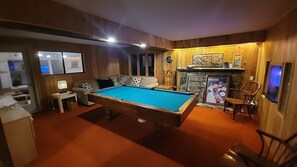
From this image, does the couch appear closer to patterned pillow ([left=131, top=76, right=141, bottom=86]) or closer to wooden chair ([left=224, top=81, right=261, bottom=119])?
patterned pillow ([left=131, top=76, right=141, bottom=86])

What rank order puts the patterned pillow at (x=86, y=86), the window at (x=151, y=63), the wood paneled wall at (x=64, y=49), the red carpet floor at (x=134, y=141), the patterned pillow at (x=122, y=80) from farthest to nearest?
the patterned pillow at (x=122, y=80) < the window at (x=151, y=63) < the patterned pillow at (x=86, y=86) < the wood paneled wall at (x=64, y=49) < the red carpet floor at (x=134, y=141)

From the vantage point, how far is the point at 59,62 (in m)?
4.76

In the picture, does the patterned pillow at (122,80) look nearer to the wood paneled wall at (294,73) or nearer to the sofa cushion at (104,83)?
the sofa cushion at (104,83)

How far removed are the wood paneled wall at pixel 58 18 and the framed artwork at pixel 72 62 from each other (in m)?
3.31

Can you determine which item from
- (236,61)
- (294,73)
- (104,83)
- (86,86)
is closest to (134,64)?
(104,83)

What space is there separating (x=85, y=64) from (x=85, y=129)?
127 inches

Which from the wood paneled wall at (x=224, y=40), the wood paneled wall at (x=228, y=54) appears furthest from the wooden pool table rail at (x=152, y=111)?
the wood paneled wall at (x=228, y=54)

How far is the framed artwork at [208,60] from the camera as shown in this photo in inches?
180

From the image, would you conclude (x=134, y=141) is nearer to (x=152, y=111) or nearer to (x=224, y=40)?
(x=152, y=111)

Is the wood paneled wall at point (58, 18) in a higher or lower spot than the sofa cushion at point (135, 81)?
higher

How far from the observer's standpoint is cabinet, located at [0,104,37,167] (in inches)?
77.1

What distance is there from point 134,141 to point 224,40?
3914 millimetres

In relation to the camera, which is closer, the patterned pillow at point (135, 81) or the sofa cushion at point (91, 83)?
the sofa cushion at point (91, 83)

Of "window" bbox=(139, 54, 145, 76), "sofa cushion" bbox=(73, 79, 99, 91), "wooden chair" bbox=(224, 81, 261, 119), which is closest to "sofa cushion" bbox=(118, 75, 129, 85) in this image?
"window" bbox=(139, 54, 145, 76)
